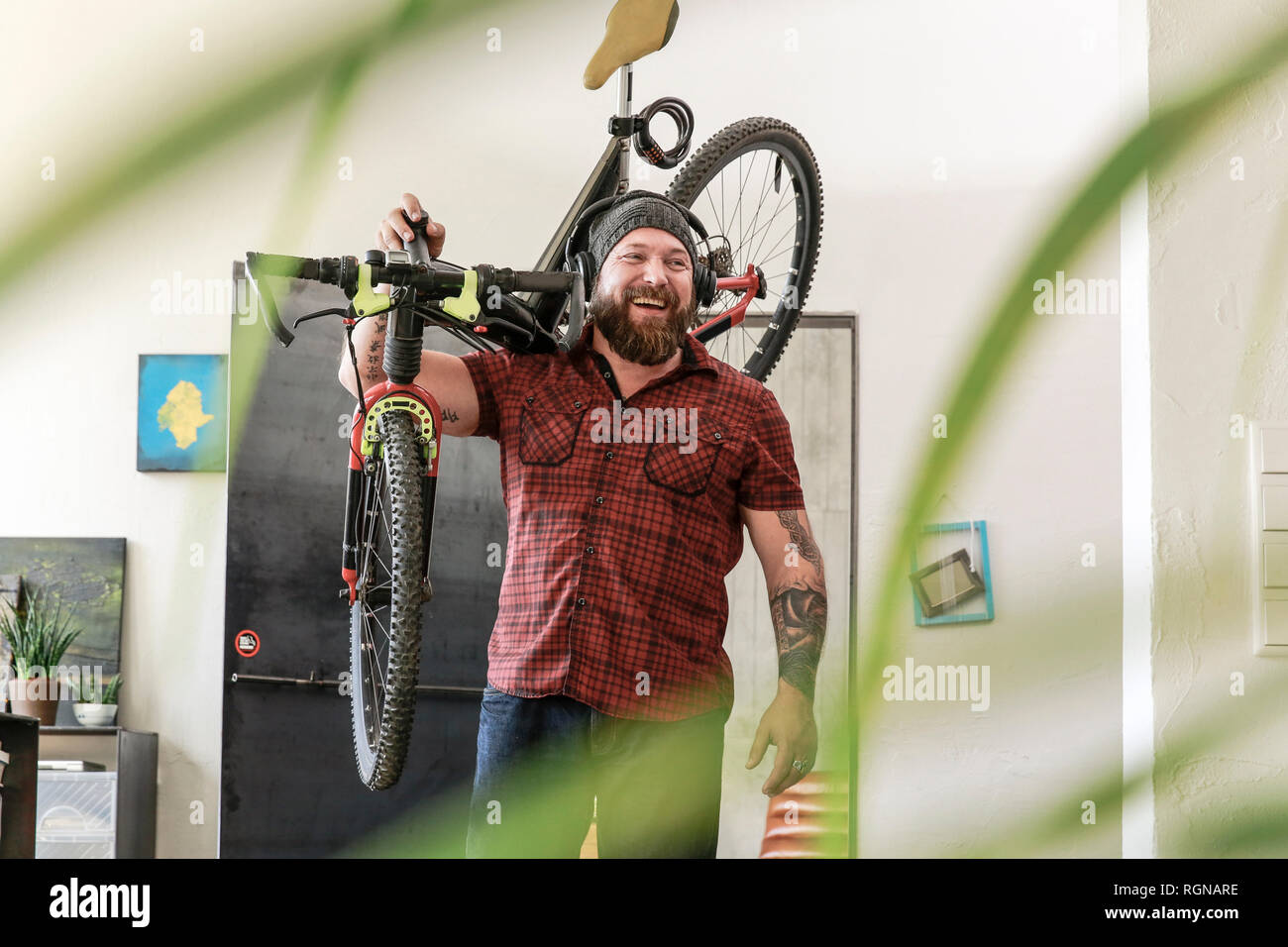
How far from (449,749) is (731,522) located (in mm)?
1290

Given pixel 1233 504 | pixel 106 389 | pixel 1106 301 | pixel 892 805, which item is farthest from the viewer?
pixel 106 389

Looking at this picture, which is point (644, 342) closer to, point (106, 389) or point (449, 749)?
point (449, 749)

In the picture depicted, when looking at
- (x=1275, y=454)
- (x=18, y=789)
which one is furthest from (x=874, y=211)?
(x=18, y=789)

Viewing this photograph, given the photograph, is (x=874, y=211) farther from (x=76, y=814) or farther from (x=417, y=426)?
(x=76, y=814)

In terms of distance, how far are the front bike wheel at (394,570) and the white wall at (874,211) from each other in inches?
43.6

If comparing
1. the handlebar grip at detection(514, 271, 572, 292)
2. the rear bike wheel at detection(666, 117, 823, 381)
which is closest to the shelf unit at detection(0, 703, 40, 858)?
the handlebar grip at detection(514, 271, 572, 292)

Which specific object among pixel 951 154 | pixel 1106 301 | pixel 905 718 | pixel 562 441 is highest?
pixel 951 154

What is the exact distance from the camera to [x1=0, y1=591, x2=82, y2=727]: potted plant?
2.49 meters

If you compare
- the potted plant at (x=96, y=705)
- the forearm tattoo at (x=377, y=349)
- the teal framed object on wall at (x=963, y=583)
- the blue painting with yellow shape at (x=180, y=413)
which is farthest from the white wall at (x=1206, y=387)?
the potted plant at (x=96, y=705)

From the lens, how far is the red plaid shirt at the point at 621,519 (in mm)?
1495

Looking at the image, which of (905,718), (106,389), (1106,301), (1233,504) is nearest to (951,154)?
(1106,301)

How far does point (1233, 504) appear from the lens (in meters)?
2.07

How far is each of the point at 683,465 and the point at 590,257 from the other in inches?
12.6
